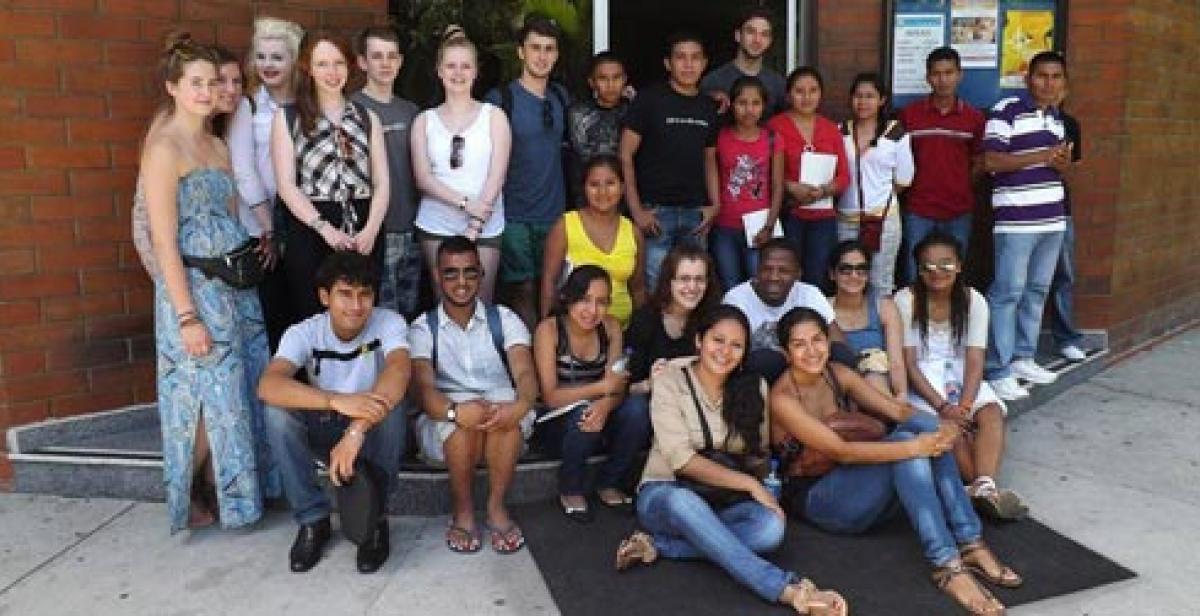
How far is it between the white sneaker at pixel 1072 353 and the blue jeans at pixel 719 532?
10.1ft

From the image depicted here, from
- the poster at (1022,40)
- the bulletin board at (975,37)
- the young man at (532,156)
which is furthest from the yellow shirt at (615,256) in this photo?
the poster at (1022,40)

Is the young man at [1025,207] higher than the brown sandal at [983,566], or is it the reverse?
the young man at [1025,207]

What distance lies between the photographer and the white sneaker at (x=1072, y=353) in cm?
585

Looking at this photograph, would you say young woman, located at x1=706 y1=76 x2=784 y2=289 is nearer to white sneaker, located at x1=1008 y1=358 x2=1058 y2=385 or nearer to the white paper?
the white paper

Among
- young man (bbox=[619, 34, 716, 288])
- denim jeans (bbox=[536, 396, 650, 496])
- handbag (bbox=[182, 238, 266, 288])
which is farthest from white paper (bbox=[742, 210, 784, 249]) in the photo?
handbag (bbox=[182, 238, 266, 288])

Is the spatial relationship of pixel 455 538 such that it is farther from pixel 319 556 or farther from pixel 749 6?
pixel 749 6

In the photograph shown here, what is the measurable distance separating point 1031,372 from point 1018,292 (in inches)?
17.2

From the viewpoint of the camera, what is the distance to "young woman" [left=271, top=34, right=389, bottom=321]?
3977 millimetres

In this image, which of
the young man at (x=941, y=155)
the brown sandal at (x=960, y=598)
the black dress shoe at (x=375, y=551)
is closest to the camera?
the brown sandal at (x=960, y=598)

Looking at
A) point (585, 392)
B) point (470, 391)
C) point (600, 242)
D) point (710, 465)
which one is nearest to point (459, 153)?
point (600, 242)

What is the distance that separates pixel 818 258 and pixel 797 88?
34.0 inches

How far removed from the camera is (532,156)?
4.67 m

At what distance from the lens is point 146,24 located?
454 centimetres

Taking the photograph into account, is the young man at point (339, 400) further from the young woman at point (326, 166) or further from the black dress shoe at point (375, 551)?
the young woman at point (326, 166)
